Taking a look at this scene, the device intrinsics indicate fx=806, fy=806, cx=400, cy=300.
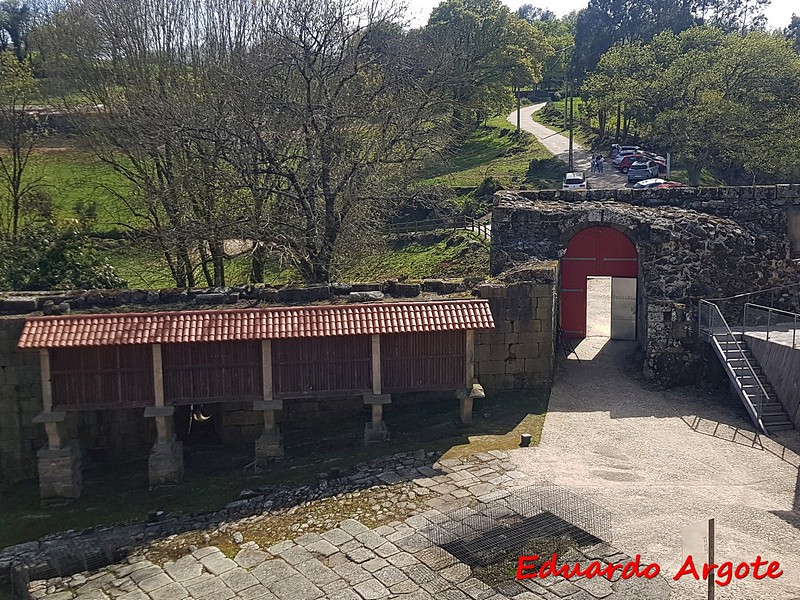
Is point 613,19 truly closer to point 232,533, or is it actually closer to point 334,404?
point 334,404

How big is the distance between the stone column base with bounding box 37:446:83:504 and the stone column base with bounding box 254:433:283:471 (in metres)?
3.95

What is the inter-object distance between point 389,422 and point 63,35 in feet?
66.5

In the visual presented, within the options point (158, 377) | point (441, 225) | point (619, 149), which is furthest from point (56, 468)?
point (619, 149)

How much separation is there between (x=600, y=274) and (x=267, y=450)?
11377 mm

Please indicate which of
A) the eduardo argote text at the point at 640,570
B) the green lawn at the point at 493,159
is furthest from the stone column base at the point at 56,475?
the green lawn at the point at 493,159

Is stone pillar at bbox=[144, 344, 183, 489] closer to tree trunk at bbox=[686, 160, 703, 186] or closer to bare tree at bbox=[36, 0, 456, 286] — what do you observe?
bare tree at bbox=[36, 0, 456, 286]

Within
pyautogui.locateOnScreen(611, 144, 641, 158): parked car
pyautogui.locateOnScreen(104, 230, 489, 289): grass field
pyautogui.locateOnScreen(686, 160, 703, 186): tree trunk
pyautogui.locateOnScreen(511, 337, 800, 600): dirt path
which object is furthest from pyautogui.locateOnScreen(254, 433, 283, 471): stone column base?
pyautogui.locateOnScreen(611, 144, 641, 158): parked car

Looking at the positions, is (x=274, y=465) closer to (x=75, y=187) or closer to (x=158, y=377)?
(x=158, y=377)

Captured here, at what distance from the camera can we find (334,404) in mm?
19875

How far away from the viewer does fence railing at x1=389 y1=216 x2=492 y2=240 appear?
3934cm

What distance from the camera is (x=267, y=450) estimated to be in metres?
18.0

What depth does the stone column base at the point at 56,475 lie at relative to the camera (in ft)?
56.7

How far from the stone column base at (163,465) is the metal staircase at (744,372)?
13098 mm

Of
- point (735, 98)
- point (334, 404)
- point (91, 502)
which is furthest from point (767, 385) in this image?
point (735, 98)
